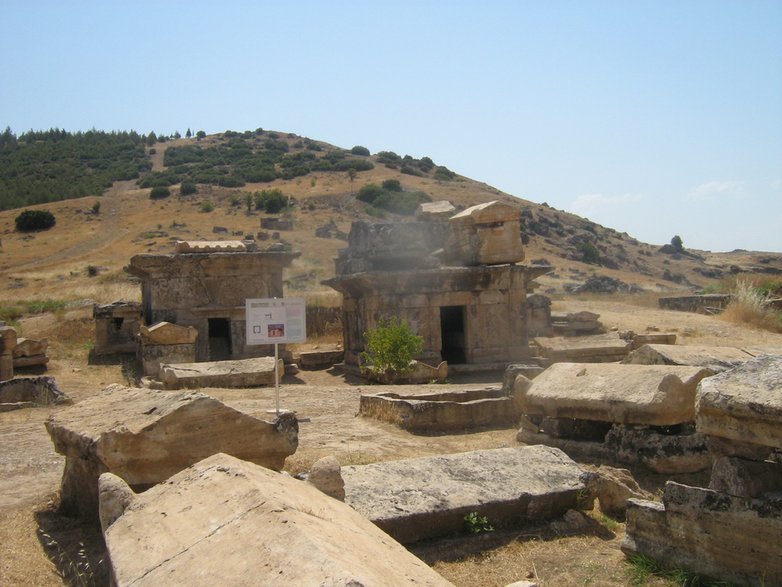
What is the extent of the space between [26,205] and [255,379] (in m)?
48.5

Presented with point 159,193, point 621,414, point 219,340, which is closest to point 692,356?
point 621,414

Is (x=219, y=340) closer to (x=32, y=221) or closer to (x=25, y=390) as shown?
(x=25, y=390)

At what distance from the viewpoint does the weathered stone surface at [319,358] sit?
671 inches

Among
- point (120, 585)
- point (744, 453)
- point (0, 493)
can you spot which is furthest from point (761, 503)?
point (0, 493)

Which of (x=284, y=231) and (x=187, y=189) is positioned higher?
(x=187, y=189)

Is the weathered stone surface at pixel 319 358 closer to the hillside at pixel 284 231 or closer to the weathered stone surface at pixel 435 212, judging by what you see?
the weathered stone surface at pixel 435 212

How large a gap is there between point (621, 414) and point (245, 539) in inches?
194

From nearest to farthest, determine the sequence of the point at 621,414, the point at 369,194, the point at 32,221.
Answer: the point at 621,414 → the point at 32,221 → the point at 369,194

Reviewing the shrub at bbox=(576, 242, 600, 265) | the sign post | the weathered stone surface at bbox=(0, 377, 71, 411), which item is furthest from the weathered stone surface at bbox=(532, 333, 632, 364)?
the shrub at bbox=(576, 242, 600, 265)

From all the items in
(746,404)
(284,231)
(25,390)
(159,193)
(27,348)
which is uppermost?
(159,193)

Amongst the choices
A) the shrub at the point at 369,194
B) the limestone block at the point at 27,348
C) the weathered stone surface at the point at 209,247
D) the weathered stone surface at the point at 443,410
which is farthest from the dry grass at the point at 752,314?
the shrub at the point at 369,194

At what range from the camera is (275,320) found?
24.7ft

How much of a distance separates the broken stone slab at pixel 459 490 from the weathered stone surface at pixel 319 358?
36.8 ft

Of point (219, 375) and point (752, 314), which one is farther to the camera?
point (752, 314)
